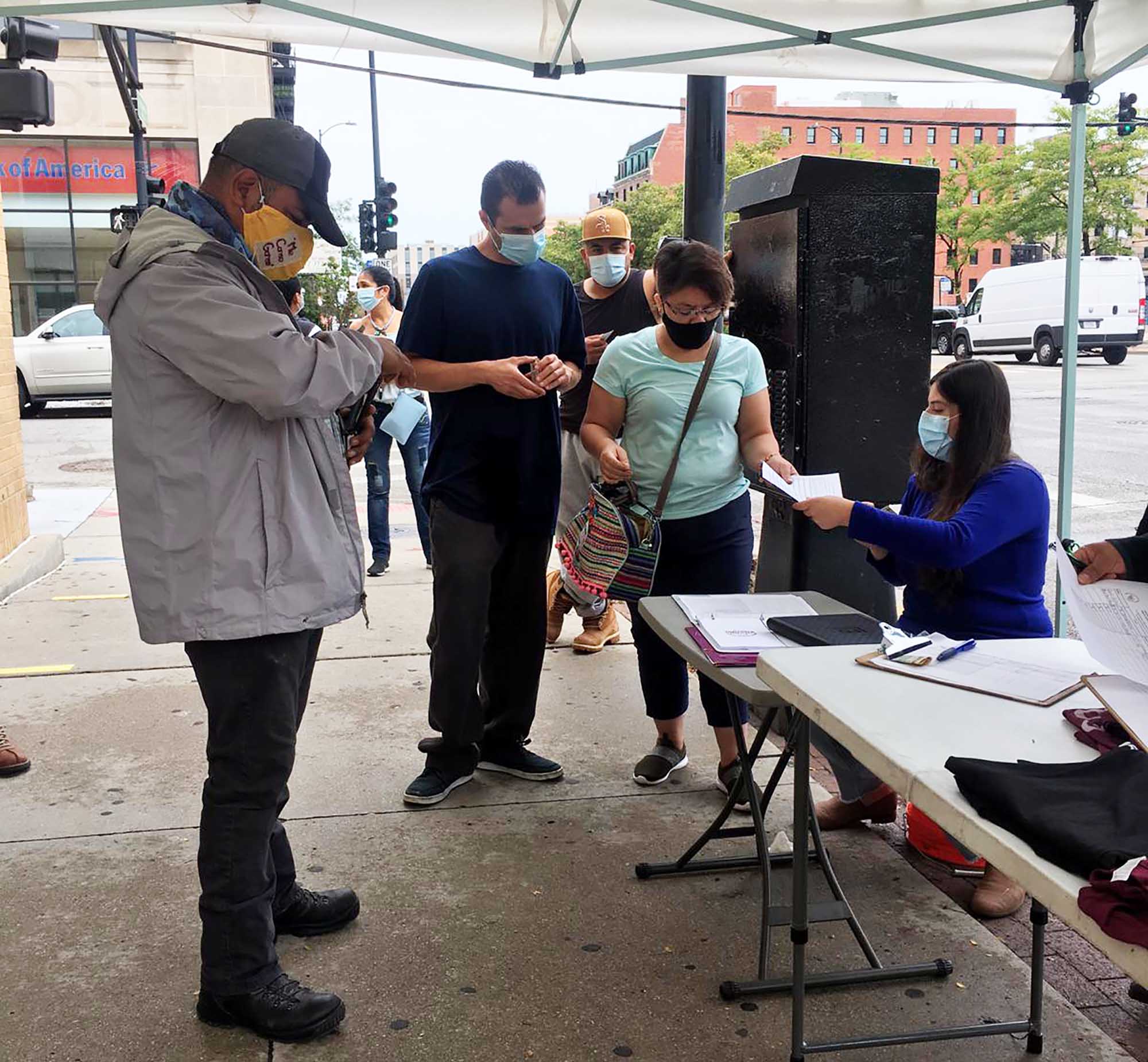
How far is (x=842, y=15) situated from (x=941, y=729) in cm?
388

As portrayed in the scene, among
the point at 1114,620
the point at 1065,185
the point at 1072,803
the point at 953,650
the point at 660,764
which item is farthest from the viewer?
the point at 1065,185

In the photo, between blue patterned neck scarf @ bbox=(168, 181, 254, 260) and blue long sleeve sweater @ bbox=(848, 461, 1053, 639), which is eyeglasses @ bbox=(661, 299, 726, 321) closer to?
blue long sleeve sweater @ bbox=(848, 461, 1053, 639)

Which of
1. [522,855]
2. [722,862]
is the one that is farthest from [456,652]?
[722,862]

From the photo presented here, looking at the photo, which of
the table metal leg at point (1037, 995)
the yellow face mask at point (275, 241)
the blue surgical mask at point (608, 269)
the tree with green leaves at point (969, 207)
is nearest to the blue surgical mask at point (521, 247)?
the yellow face mask at point (275, 241)

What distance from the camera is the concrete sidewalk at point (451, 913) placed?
2.61 meters

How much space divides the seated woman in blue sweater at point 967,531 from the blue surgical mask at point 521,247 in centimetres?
124

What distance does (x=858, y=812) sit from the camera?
3.75 metres

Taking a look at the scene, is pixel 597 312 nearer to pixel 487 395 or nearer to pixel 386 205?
pixel 487 395

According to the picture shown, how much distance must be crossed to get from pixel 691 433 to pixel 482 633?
97cm

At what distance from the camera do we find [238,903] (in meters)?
2.54

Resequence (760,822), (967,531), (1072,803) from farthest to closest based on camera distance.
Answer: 1. (967,531)
2. (760,822)
3. (1072,803)

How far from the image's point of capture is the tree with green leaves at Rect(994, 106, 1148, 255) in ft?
135

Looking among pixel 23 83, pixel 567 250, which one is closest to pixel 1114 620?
pixel 23 83

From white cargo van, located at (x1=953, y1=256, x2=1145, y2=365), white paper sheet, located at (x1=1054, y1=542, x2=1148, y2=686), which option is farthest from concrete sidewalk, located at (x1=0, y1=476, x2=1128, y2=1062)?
white cargo van, located at (x1=953, y1=256, x2=1145, y2=365)
